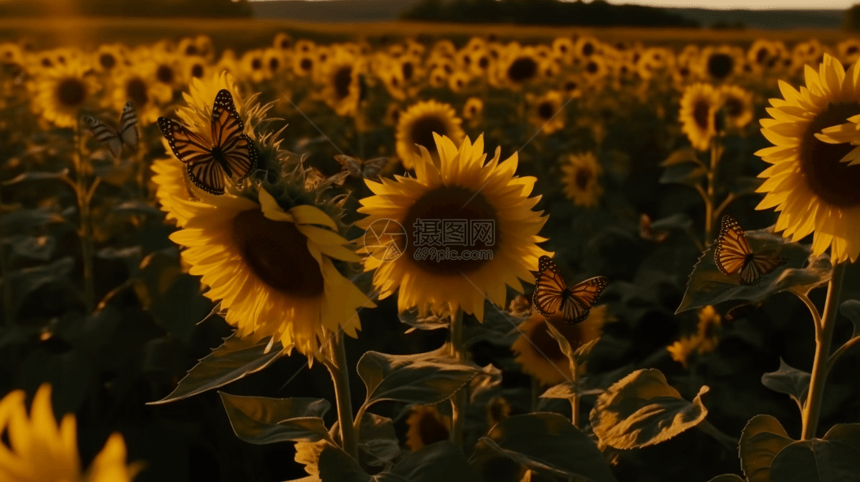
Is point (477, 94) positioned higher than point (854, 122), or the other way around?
point (854, 122)

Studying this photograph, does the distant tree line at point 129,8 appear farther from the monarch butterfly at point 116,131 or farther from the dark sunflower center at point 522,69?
the monarch butterfly at point 116,131

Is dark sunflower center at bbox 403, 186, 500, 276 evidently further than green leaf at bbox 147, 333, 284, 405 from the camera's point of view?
Yes

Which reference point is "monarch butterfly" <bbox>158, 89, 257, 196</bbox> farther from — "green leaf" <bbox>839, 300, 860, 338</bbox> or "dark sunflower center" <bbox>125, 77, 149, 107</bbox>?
"dark sunflower center" <bbox>125, 77, 149, 107</bbox>

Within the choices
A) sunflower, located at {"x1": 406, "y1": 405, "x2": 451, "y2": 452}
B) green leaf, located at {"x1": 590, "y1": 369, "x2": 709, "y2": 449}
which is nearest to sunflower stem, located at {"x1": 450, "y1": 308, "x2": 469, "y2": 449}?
green leaf, located at {"x1": 590, "y1": 369, "x2": 709, "y2": 449}

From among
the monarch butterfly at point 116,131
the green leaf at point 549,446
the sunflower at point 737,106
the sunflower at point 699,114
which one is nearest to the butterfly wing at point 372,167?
the green leaf at point 549,446

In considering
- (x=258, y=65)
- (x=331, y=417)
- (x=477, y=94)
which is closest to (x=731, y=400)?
(x=331, y=417)

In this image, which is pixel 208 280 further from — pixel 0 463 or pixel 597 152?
pixel 597 152
